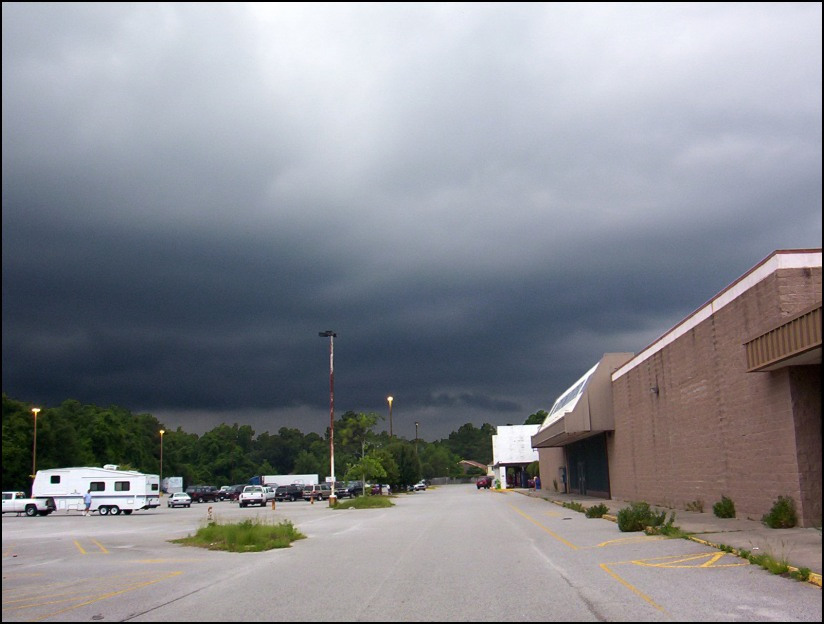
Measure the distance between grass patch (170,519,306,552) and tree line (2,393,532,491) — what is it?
117ft

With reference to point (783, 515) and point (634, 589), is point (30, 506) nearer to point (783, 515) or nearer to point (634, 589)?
point (783, 515)

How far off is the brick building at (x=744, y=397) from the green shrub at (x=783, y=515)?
0.68 feet

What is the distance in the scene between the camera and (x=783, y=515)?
60.0ft

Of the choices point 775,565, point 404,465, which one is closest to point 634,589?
point 775,565

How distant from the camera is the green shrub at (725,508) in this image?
2267cm

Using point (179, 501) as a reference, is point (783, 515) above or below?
above

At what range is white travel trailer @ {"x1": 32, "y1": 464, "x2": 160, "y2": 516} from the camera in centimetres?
4997

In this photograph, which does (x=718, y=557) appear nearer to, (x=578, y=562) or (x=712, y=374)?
(x=578, y=562)

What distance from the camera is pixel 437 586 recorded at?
1221 cm

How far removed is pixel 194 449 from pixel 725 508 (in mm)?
132651

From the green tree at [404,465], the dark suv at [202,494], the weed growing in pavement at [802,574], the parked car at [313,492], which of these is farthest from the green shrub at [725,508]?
the green tree at [404,465]

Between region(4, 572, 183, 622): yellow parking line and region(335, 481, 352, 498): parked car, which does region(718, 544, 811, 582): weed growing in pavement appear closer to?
region(4, 572, 183, 622): yellow parking line

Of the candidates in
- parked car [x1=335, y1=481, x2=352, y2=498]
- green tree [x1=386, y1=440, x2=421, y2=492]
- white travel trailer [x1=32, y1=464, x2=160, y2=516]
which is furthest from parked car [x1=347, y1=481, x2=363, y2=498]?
white travel trailer [x1=32, y1=464, x2=160, y2=516]

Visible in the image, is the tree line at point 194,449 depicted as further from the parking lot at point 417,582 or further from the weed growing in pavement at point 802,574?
the weed growing in pavement at point 802,574
